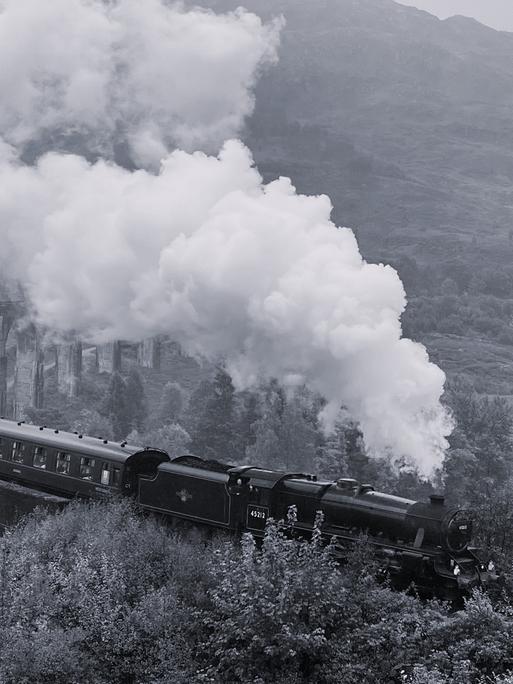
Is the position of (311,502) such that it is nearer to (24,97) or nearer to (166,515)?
(166,515)

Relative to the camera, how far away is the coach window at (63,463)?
97.6 ft

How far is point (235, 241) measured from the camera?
42.0 metres

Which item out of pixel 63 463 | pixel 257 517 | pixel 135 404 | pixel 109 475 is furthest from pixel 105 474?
pixel 135 404

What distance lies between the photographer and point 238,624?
1869cm

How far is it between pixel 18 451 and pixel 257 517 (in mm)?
12787

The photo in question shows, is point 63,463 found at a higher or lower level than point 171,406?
higher

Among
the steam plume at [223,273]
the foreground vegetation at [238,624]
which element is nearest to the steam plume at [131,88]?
the steam plume at [223,273]

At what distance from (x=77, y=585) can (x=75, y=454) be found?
8.30m

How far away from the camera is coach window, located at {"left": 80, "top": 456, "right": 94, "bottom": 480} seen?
94.4ft

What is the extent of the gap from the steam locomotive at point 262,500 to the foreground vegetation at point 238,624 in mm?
897

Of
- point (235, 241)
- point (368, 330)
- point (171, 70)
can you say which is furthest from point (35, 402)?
point (368, 330)

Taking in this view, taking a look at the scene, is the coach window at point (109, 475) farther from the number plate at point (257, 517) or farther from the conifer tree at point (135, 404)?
the conifer tree at point (135, 404)

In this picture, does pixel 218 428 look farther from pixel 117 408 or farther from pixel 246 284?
pixel 246 284

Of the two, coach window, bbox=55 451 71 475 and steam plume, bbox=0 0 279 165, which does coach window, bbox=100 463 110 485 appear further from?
steam plume, bbox=0 0 279 165
